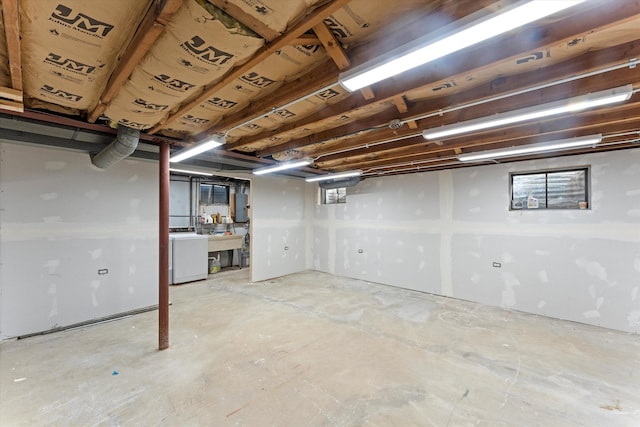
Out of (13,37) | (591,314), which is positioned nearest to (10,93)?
(13,37)

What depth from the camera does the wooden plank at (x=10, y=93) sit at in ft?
5.94

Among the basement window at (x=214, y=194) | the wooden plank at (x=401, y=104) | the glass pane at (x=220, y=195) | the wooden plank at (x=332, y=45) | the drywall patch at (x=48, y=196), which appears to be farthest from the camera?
the glass pane at (x=220, y=195)

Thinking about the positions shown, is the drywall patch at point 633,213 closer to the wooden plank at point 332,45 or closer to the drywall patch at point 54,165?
the wooden plank at point 332,45

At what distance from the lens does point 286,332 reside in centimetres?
337

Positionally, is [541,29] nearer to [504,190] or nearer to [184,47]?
[184,47]

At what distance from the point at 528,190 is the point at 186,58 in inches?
198

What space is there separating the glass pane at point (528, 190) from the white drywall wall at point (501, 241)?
14 centimetres

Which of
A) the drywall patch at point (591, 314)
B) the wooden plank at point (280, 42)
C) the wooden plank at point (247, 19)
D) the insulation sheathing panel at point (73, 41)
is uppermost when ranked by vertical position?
the insulation sheathing panel at point (73, 41)

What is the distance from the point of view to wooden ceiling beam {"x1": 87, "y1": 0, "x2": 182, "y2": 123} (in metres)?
1.17

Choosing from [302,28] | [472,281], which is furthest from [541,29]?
[472,281]

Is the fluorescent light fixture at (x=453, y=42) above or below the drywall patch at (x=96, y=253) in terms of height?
above

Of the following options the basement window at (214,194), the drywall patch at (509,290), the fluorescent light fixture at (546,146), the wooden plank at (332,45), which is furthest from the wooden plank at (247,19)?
the basement window at (214,194)

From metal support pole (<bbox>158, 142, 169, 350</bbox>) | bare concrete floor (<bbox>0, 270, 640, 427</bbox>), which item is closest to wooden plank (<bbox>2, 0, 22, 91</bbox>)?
metal support pole (<bbox>158, 142, 169, 350</bbox>)

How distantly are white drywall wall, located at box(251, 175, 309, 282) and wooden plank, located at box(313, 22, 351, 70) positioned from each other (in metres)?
4.49
